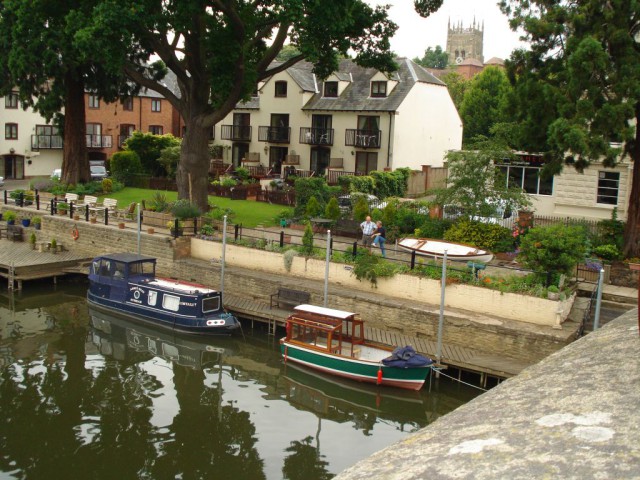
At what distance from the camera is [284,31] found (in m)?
30.0

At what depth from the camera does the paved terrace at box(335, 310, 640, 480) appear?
3.15 m

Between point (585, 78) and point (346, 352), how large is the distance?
488 inches

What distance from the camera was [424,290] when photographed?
22.4 m

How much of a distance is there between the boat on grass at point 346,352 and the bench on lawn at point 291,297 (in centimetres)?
210

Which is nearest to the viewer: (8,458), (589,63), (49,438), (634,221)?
(8,458)

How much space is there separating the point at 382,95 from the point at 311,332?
28213mm

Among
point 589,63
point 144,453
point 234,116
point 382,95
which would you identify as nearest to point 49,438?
point 144,453

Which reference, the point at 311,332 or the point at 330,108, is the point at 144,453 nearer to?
the point at 311,332

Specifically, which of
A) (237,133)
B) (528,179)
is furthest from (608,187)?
(237,133)

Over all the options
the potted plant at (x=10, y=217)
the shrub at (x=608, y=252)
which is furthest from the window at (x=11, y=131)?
the shrub at (x=608, y=252)

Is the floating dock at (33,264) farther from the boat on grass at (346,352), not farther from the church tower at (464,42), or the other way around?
the church tower at (464,42)

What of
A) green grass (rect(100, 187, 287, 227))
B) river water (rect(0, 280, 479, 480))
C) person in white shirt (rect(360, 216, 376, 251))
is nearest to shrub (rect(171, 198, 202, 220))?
green grass (rect(100, 187, 287, 227))

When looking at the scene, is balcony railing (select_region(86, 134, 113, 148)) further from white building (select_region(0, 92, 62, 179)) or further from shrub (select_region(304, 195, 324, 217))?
shrub (select_region(304, 195, 324, 217))

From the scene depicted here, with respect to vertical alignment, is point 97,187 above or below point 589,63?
below
